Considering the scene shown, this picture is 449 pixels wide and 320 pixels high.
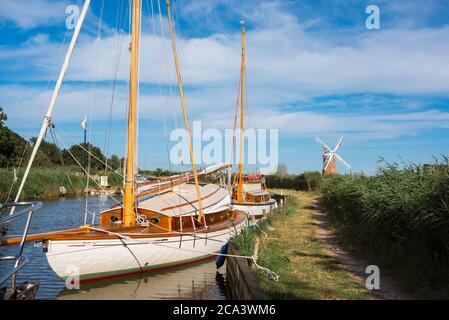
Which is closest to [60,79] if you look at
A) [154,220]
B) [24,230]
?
[24,230]

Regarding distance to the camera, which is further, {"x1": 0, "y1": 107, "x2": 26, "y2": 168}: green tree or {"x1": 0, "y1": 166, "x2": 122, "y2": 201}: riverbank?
{"x1": 0, "y1": 107, "x2": 26, "y2": 168}: green tree

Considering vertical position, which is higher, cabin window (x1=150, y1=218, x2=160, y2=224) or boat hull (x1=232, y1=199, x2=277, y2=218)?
cabin window (x1=150, y1=218, x2=160, y2=224)

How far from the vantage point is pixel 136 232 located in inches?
550

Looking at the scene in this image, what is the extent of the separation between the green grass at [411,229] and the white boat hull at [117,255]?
17.1 ft

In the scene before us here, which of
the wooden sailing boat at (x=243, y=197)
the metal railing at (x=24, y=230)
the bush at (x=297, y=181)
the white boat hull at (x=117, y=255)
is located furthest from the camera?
the bush at (x=297, y=181)

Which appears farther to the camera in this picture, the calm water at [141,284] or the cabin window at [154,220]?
the cabin window at [154,220]

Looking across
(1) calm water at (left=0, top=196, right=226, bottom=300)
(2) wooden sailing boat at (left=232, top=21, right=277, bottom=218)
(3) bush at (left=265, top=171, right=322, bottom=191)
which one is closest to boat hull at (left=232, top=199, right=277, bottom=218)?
(2) wooden sailing boat at (left=232, top=21, right=277, bottom=218)

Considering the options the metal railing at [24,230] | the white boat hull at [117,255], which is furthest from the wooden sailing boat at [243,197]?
the metal railing at [24,230]

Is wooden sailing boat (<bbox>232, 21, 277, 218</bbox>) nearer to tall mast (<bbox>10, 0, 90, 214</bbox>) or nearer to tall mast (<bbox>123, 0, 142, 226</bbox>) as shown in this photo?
tall mast (<bbox>123, 0, 142, 226</bbox>)

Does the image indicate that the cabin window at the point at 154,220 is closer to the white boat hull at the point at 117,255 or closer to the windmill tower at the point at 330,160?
the white boat hull at the point at 117,255

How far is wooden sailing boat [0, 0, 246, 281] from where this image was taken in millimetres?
11953

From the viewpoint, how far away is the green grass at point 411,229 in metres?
9.22
